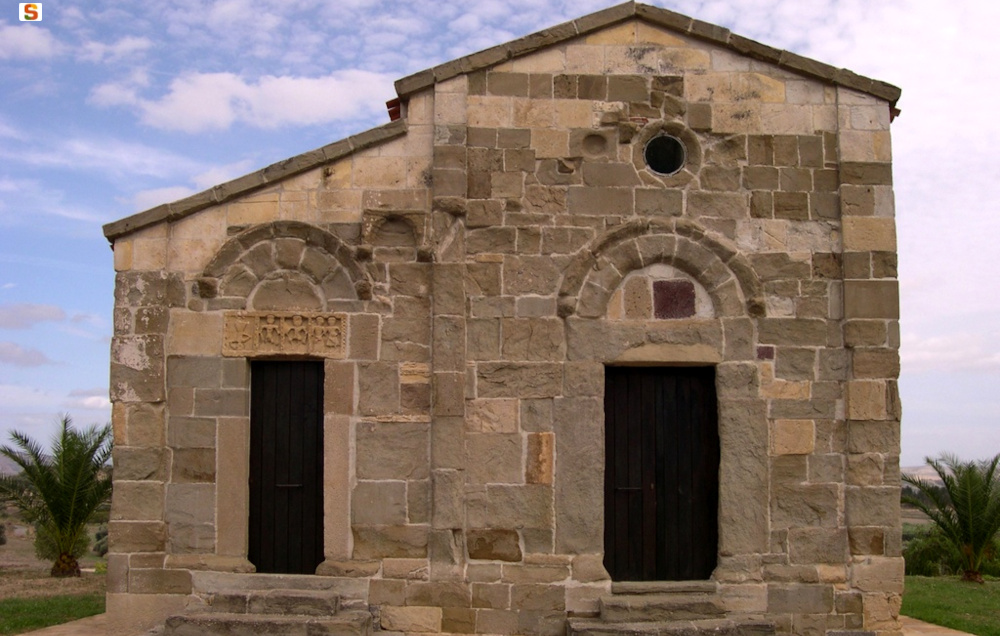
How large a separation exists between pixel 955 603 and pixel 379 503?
686cm

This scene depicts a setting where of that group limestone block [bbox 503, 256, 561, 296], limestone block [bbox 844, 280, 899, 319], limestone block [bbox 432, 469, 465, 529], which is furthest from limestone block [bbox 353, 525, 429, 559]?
limestone block [bbox 844, 280, 899, 319]

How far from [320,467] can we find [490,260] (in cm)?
231

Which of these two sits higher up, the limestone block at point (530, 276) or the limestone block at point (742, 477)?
the limestone block at point (530, 276)

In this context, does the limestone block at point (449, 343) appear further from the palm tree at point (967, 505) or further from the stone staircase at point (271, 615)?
the palm tree at point (967, 505)

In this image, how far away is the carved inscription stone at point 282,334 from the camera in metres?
7.93

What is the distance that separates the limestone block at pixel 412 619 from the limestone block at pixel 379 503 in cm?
72

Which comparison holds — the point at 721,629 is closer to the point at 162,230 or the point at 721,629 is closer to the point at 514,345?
the point at 514,345

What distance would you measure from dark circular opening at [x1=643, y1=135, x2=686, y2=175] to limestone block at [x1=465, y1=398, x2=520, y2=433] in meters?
2.47

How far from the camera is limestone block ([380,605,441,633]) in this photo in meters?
7.66

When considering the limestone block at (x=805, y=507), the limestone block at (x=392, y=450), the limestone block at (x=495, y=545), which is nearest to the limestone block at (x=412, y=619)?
the limestone block at (x=495, y=545)

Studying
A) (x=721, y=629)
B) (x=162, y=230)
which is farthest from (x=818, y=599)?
(x=162, y=230)

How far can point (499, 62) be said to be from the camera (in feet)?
26.8

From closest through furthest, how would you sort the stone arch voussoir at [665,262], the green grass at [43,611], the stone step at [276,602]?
Result: the stone step at [276,602], the stone arch voussoir at [665,262], the green grass at [43,611]

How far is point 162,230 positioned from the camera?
8.00 metres
